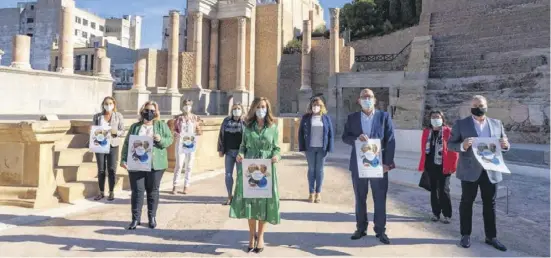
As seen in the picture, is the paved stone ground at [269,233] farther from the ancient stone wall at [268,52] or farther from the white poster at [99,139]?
the ancient stone wall at [268,52]

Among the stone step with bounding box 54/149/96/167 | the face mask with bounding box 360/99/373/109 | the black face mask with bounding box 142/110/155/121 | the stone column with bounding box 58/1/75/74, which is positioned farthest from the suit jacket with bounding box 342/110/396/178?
the stone column with bounding box 58/1/75/74

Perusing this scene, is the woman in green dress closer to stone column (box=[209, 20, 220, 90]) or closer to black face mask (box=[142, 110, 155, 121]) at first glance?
black face mask (box=[142, 110, 155, 121])

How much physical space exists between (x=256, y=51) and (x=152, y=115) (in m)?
25.5

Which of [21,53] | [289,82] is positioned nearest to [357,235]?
[21,53]

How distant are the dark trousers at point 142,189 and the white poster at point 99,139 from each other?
4.91 ft

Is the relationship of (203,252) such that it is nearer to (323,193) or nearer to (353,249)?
(353,249)

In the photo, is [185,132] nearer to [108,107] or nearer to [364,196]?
[108,107]

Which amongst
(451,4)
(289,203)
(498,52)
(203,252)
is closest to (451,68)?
(498,52)

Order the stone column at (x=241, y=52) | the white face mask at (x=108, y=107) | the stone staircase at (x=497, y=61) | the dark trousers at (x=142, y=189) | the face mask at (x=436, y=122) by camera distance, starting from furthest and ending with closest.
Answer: the stone column at (x=241, y=52)
the stone staircase at (x=497, y=61)
the white face mask at (x=108, y=107)
the face mask at (x=436, y=122)
the dark trousers at (x=142, y=189)

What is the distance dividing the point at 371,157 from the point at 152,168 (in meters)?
2.82

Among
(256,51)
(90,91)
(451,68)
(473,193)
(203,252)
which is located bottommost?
(203,252)

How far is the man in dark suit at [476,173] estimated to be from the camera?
4.40 meters

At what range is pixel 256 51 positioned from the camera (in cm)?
2994

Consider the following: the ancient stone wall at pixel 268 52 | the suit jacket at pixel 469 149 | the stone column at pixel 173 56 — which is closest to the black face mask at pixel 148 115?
Result: the suit jacket at pixel 469 149
